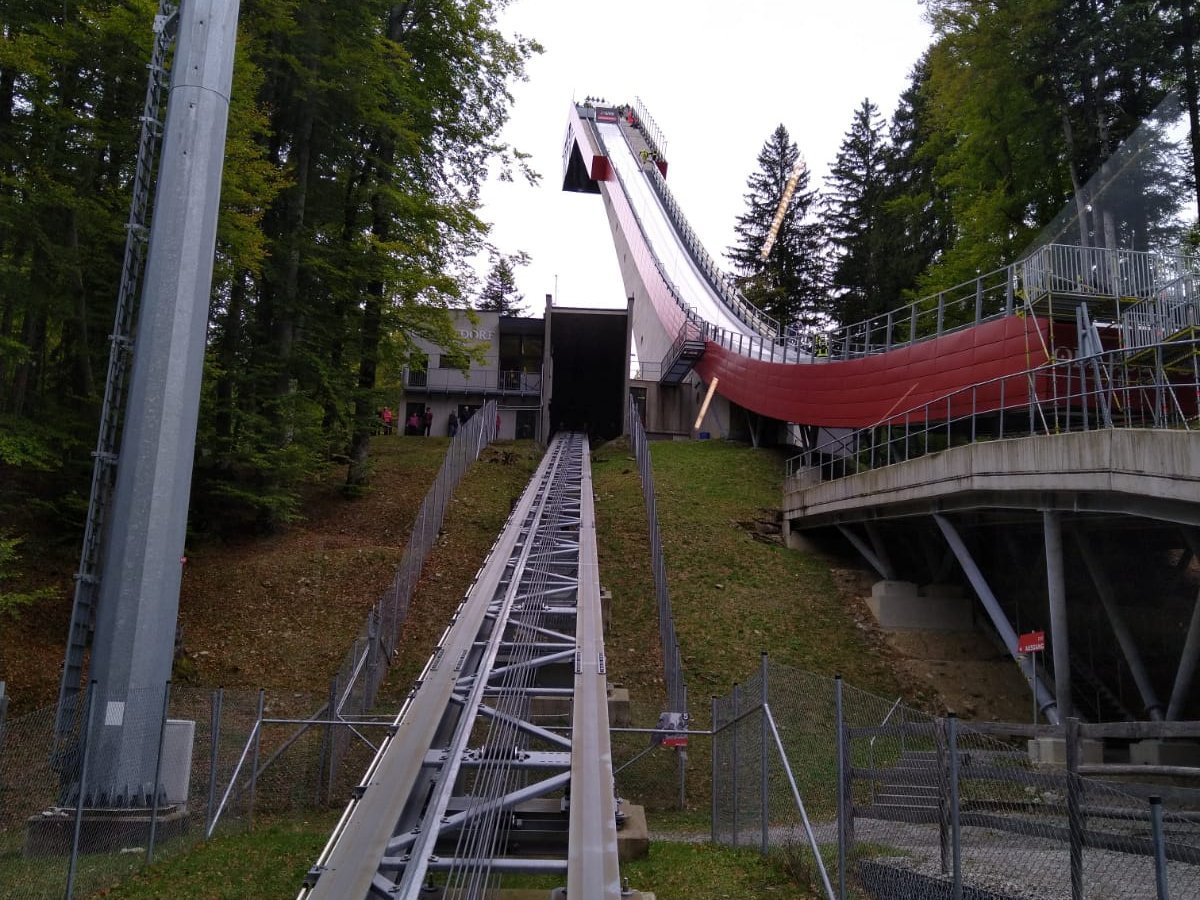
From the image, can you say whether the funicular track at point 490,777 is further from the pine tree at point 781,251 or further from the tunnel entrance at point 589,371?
the pine tree at point 781,251

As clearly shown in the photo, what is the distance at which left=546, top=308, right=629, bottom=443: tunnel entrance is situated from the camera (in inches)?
1463

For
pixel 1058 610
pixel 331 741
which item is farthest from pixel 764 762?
pixel 1058 610

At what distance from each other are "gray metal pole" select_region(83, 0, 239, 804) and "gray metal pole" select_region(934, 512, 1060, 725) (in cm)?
1132

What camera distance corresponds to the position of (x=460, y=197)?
26344 mm

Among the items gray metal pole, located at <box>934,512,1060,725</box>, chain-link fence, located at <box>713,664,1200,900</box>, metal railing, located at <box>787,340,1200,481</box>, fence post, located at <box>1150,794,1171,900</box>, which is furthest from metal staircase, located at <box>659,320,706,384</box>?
fence post, located at <box>1150,794,1171,900</box>

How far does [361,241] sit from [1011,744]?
16947 mm

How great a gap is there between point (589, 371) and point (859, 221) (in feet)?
76.4

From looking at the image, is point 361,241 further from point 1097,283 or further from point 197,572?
point 1097,283

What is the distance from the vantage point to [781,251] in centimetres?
6194

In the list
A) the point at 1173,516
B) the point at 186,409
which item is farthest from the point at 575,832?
the point at 1173,516

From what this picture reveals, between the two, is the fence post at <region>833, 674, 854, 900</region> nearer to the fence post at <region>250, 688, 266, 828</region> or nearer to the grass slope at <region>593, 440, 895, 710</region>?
the fence post at <region>250, 688, 266, 828</region>

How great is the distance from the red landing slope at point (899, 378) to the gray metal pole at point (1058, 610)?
418cm

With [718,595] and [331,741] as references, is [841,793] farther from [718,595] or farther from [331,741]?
[718,595]

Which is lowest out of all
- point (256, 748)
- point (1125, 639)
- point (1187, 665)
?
point (256, 748)
